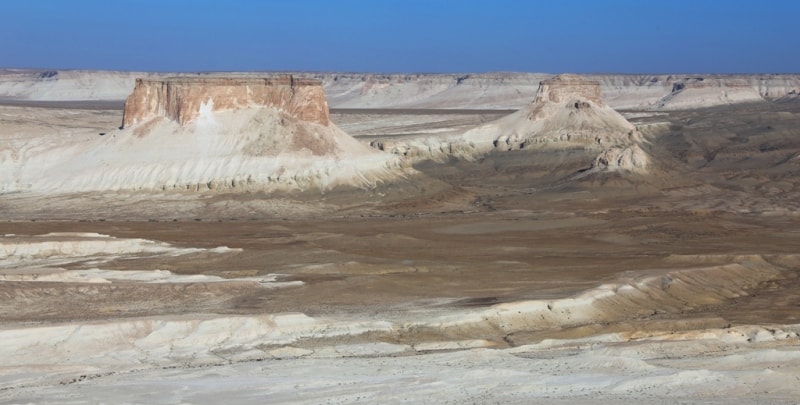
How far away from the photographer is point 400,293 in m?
48.7

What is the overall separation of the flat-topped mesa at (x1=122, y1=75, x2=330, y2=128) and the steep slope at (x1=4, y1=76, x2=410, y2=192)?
7 cm

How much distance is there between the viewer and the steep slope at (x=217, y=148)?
3531 inches

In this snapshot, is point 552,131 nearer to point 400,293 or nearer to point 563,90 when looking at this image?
point 563,90

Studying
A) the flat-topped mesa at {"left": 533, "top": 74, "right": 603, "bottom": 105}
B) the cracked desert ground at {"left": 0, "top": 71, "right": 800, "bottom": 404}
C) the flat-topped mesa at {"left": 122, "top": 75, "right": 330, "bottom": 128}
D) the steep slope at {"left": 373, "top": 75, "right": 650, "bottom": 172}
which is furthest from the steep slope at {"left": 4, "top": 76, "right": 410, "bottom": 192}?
the flat-topped mesa at {"left": 533, "top": 74, "right": 603, "bottom": 105}

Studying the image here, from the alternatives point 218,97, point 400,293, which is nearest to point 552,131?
point 218,97

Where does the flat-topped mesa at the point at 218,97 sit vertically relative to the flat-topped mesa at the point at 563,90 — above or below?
below

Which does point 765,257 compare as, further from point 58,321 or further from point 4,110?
point 4,110

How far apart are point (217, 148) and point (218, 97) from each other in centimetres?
413

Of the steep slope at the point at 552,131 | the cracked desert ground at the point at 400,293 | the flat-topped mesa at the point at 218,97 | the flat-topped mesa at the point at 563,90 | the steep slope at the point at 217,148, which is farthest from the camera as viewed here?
the flat-topped mesa at the point at 563,90

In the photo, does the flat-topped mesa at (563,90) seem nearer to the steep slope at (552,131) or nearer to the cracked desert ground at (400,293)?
the steep slope at (552,131)

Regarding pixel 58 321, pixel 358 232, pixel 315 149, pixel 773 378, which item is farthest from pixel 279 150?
pixel 773 378

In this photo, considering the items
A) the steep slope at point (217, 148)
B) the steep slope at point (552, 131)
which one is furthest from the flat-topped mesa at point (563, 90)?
the steep slope at point (217, 148)

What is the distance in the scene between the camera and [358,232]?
233ft

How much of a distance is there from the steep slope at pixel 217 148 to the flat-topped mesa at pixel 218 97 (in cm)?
7
